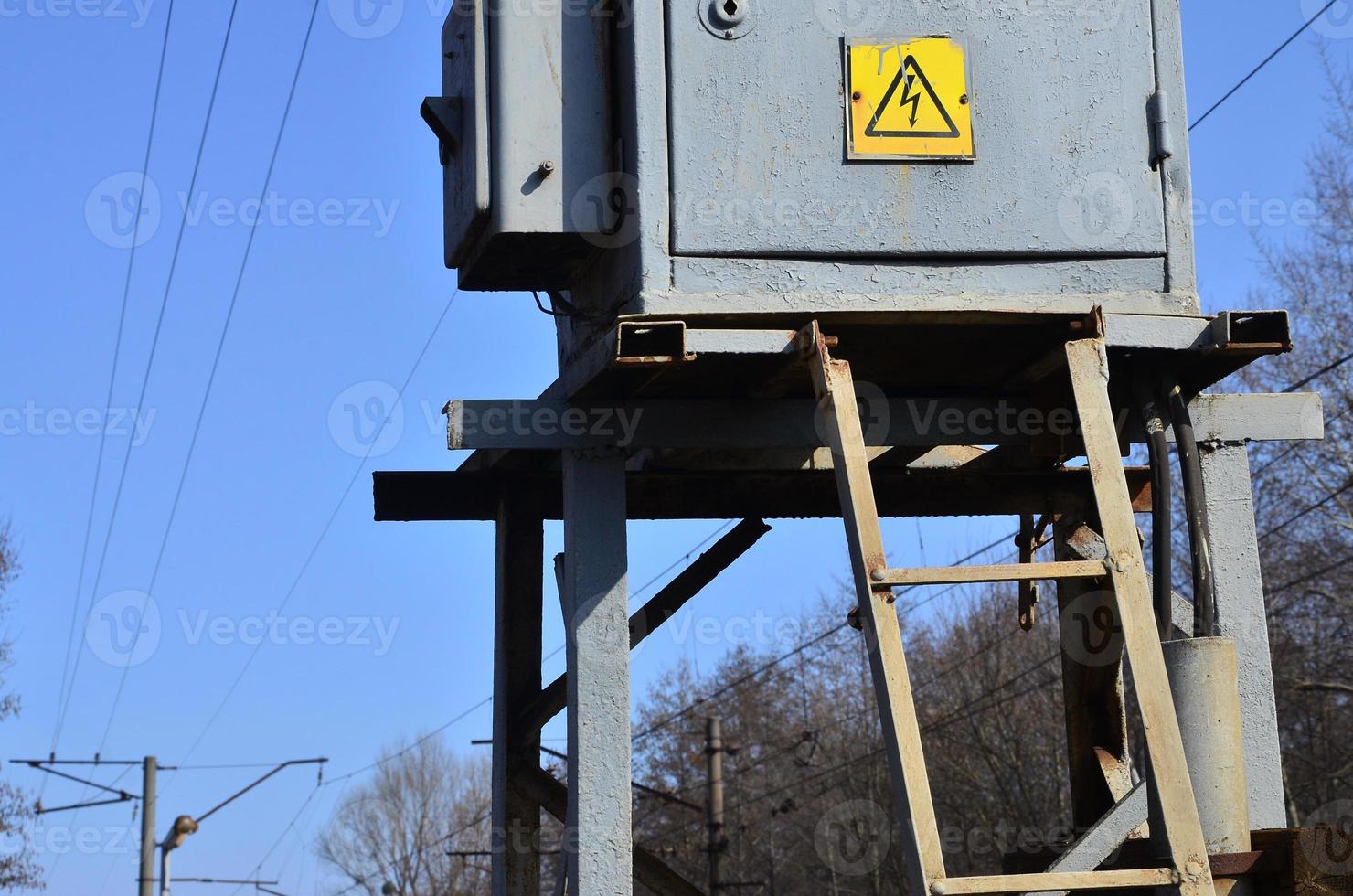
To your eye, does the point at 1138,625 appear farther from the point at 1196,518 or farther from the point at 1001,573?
the point at 1196,518

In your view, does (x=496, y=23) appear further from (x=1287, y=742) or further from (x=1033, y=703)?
(x=1033, y=703)

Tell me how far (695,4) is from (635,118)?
0.53 meters

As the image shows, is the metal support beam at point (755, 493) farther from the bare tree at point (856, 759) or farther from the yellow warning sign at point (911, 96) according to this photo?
the bare tree at point (856, 759)

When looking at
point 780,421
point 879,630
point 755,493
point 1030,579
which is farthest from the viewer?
point 755,493

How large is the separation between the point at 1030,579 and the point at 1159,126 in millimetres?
1949

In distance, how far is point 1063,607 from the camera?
26.6 feet

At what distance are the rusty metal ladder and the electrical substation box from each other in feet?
1.39

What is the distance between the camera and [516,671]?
7910mm

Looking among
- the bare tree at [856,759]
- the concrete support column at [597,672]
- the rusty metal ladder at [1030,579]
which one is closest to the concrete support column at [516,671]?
the concrete support column at [597,672]

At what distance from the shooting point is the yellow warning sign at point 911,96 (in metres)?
6.41

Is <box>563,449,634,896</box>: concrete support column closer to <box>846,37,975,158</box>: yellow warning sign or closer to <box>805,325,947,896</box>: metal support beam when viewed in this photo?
<box>805,325,947,896</box>: metal support beam

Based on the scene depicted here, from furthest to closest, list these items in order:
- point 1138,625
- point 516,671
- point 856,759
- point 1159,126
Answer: point 856,759 → point 516,671 → point 1159,126 → point 1138,625

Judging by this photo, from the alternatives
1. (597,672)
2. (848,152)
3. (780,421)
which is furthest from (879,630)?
(848,152)

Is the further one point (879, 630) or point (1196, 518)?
point (1196, 518)
